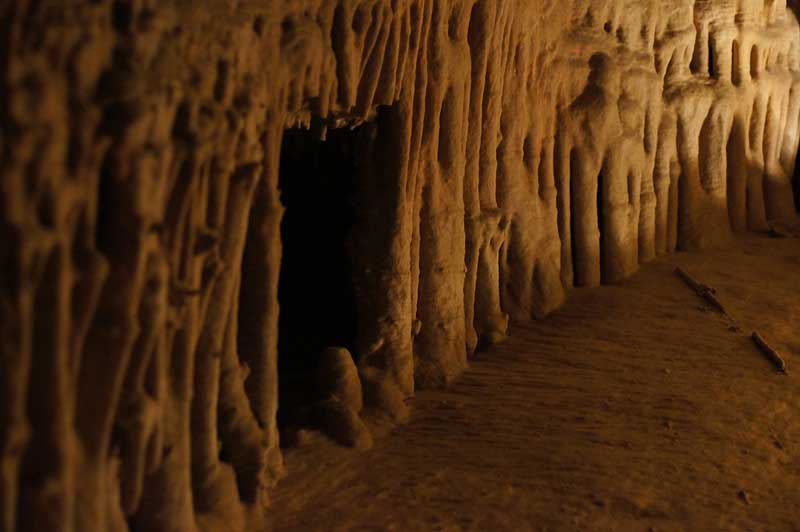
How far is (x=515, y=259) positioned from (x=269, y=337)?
405 centimetres

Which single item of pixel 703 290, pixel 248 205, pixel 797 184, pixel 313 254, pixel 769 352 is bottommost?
pixel 769 352

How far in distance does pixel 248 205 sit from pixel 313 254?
4.00 m

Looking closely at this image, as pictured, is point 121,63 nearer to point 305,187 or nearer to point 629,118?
point 305,187

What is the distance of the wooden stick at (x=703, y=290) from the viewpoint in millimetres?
9148

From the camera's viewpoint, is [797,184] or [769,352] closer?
[769,352]

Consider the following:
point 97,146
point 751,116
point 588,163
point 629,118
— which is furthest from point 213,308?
point 751,116

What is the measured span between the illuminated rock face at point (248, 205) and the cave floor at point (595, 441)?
1.25 ft

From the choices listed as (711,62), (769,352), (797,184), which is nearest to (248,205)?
(769,352)

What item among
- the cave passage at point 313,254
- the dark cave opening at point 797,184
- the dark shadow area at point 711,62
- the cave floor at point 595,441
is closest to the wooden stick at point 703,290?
the cave floor at point 595,441

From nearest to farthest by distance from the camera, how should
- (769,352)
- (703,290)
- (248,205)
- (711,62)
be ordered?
(248,205) → (769,352) → (703,290) → (711,62)

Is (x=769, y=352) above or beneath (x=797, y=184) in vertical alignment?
beneath

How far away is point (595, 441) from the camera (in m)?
6.51

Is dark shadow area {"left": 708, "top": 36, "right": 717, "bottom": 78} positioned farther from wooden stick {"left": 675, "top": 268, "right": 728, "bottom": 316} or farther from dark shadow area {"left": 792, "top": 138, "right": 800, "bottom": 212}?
dark shadow area {"left": 792, "top": 138, "right": 800, "bottom": 212}

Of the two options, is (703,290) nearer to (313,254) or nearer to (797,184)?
(313,254)
